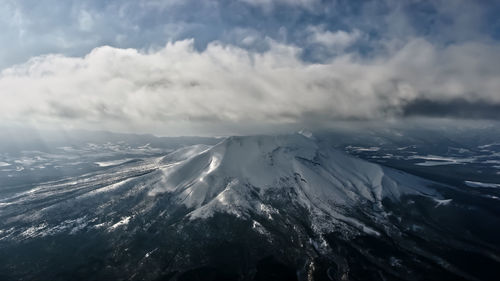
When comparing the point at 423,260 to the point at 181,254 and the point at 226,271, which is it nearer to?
the point at 226,271

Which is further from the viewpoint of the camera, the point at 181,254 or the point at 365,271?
the point at 181,254

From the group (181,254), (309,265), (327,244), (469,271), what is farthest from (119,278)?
(469,271)

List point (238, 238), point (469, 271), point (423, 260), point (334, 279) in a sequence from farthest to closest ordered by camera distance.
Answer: point (238, 238) → point (423, 260) → point (469, 271) → point (334, 279)

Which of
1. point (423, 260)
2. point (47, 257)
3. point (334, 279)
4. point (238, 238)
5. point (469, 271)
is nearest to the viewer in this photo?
point (334, 279)

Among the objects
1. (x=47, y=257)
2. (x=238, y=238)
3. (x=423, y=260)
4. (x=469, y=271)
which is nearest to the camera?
(x=469, y=271)

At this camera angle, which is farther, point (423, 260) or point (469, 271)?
point (423, 260)

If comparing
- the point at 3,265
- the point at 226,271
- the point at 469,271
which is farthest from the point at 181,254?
the point at 469,271

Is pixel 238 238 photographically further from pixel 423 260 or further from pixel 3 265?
pixel 3 265

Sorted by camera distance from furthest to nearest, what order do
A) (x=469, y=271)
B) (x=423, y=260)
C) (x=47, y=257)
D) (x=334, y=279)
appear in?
(x=47, y=257) < (x=423, y=260) < (x=469, y=271) < (x=334, y=279)
